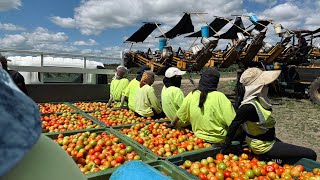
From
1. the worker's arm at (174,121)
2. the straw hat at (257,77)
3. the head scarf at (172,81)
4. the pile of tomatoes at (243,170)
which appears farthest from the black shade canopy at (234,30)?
the pile of tomatoes at (243,170)

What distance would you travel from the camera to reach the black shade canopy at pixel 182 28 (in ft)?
48.8

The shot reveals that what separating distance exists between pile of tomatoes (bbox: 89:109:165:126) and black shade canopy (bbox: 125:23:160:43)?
8.51 metres

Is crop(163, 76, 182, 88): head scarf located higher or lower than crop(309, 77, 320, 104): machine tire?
higher

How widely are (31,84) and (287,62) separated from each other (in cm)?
1219

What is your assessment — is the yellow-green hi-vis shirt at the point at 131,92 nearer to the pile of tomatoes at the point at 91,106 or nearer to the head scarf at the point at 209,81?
the pile of tomatoes at the point at 91,106

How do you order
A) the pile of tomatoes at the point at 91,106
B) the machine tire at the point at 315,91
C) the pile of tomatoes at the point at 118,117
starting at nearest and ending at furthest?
the pile of tomatoes at the point at 118,117, the pile of tomatoes at the point at 91,106, the machine tire at the point at 315,91

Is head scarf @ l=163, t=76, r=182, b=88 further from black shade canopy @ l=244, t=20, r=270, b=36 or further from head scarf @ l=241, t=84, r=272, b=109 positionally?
black shade canopy @ l=244, t=20, r=270, b=36

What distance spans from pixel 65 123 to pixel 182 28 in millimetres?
10459

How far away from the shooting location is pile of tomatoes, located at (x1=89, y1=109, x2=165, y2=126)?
20.7 ft

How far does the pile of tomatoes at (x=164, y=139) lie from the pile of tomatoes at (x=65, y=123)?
2.87ft

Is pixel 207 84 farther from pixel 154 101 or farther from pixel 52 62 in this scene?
pixel 52 62

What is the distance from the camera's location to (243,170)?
3543mm

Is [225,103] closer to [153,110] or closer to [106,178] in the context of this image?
[106,178]

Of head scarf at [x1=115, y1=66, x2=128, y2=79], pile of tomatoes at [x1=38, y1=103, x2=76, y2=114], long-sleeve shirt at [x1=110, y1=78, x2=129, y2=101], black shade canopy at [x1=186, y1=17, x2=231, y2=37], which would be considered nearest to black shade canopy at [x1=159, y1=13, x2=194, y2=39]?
black shade canopy at [x1=186, y1=17, x2=231, y2=37]
